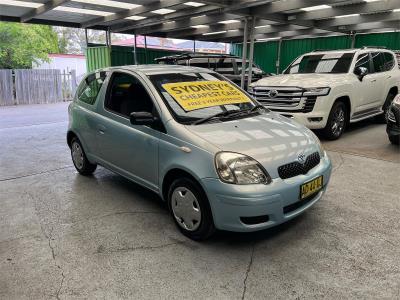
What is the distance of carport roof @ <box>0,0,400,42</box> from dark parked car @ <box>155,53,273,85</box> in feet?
3.42

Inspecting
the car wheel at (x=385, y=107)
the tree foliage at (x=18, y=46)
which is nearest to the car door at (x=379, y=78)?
Answer: the car wheel at (x=385, y=107)

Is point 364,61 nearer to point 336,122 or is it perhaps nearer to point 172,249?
point 336,122

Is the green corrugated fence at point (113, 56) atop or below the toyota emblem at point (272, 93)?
atop

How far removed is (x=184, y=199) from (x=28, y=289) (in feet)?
4.42

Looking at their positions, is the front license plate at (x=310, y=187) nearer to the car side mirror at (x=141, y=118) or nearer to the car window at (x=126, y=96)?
the car side mirror at (x=141, y=118)

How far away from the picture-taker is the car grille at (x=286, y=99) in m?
6.44

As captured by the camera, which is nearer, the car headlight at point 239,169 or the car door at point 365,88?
the car headlight at point 239,169

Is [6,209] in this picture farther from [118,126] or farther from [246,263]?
[246,263]

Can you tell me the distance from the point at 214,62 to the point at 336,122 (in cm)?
532

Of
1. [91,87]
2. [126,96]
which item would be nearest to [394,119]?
[126,96]

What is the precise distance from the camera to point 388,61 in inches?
326

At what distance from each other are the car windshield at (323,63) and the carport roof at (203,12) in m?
1.11

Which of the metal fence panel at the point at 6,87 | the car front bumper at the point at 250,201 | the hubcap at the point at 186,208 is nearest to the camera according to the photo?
the car front bumper at the point at 250,201

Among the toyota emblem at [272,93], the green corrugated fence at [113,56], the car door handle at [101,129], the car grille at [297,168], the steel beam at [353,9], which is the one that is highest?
the steel beam at [353,9]
